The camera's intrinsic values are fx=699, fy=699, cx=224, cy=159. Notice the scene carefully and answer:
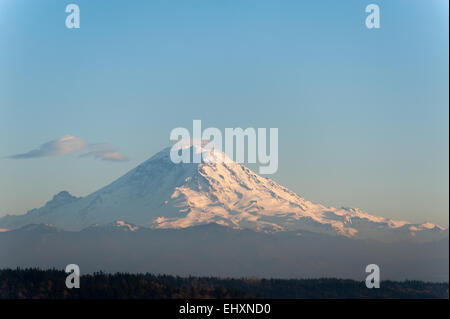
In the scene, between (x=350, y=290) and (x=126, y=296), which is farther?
(x=350, y=290)
